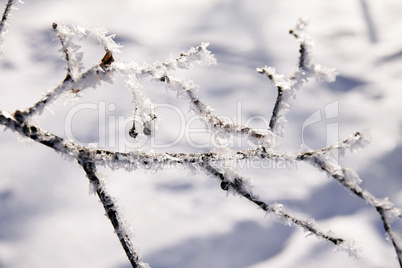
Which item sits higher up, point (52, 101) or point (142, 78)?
point (142, 78)

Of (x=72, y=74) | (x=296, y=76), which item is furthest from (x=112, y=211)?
(x=296, y=76)

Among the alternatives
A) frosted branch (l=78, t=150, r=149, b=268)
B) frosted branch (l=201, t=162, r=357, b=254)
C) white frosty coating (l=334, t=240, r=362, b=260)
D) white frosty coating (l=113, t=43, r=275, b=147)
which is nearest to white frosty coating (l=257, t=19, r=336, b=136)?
white frosty coating (l=113, t=43, r=275, b=147)

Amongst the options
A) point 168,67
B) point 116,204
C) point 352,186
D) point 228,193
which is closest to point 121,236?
point 116,204

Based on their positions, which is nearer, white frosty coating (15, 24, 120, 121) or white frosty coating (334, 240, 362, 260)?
white frosty coating (15, 24, 120, 121)

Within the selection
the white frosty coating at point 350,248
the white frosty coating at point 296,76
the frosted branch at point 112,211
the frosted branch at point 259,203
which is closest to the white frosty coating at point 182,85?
the white frosty coating at point 296,76

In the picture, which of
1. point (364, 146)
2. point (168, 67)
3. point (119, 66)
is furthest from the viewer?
point (168, 67)

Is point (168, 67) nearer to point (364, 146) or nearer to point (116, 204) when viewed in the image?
point (116, 204)

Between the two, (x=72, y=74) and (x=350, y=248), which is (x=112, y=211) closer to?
(x=72, y=74)

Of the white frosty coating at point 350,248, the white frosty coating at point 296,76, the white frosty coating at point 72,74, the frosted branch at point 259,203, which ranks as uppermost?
the white frosty coating at point 72,74

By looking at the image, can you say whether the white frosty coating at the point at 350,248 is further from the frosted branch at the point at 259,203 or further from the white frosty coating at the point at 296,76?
the white frosty coating at the point at 296,76

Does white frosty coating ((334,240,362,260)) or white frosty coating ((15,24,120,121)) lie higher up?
white frosty coating ((15,24,120,121))

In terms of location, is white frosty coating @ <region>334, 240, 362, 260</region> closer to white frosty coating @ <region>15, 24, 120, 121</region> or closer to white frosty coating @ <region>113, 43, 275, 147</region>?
white frosty coating @ <region>113, 43, 275, 147</region>
